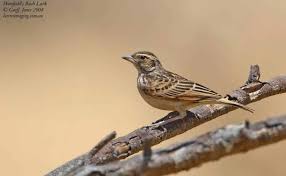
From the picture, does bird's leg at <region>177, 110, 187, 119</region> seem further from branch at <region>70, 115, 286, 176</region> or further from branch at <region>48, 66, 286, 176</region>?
branch at <region>70, 115, 286, 176</region>

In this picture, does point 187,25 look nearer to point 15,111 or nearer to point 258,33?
point 258,33

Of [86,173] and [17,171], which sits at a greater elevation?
[17,171]

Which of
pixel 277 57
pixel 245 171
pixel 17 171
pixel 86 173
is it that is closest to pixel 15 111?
pixel 17 171

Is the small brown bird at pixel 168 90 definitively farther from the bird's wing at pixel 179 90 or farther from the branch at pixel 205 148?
the branch at pixel 205 148

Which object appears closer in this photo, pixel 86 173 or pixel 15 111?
pixel 86 173

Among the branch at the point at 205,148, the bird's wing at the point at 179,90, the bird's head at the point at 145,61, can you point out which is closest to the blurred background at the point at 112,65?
the bird's head at the point at 145,61

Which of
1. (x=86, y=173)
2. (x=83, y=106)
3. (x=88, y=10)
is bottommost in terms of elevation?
(x=86, y=173)
